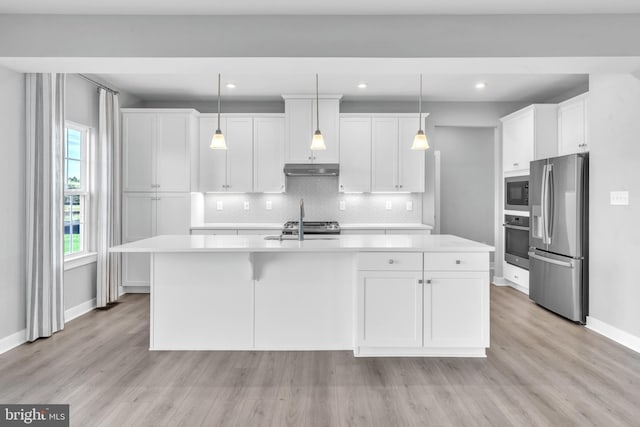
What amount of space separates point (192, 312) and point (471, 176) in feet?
17.1

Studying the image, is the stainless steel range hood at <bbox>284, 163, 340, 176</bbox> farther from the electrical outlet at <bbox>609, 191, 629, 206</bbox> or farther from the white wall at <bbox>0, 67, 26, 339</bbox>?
the electrical outlet at <bbox>609, 191, 629, 206</bbox>

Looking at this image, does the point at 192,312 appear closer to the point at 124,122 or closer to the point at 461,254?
the point at 461,254

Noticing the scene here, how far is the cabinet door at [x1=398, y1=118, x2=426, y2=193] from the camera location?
540 centimetres

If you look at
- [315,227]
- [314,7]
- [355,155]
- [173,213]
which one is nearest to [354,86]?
[355,155]

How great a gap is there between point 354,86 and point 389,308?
2.95m

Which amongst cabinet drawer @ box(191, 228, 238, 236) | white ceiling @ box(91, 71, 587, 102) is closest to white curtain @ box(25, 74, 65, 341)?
white ceiling @ box(91, 71, 587, 102)

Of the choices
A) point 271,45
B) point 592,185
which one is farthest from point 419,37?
point 592,185

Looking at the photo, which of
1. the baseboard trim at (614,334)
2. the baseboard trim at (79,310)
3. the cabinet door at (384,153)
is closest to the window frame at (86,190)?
the baseboard trim at (79,310)

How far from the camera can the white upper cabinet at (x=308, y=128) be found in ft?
17.4

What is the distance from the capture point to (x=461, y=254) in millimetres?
3102

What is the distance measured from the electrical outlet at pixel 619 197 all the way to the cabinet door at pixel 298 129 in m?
3.31

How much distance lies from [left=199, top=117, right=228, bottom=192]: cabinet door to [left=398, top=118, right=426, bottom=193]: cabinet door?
2.37 meters

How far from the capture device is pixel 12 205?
3324mm

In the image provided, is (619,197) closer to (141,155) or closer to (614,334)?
(614,334)
